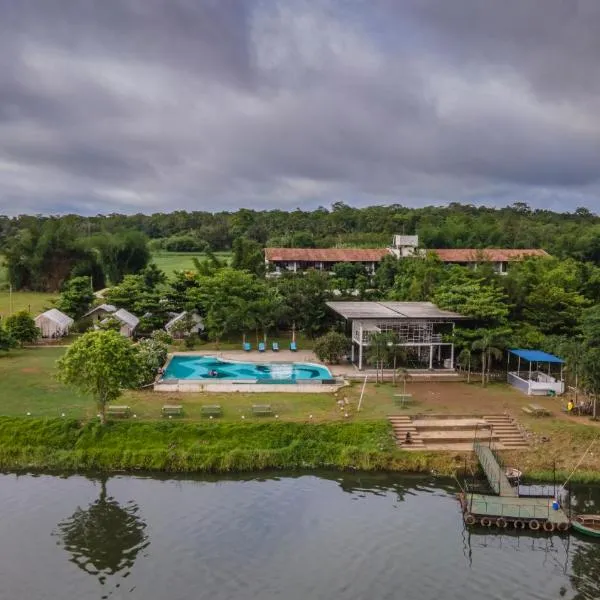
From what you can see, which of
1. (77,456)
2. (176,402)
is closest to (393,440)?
(176,402)

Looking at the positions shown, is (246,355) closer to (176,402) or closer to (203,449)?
(176,402)

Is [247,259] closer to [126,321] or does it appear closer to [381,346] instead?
[126,321]

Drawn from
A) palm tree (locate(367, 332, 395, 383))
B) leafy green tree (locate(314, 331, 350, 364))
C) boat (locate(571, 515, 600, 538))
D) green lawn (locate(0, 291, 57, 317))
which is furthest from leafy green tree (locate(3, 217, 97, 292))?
boat (locate(571, 515, 600, 538))

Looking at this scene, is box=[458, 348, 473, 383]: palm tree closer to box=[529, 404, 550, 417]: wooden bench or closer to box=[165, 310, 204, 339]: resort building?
box=[529, 404, 550, 417]: wooden bench

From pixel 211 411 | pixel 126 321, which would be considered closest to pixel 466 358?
pixel 211 411

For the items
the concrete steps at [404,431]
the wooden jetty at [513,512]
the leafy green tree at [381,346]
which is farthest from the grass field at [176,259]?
the wooden jetty at [513,512]

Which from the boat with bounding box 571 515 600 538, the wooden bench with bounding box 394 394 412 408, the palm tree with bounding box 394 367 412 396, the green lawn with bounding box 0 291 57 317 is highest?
the green lawn with bounding box 0 291 57 317
